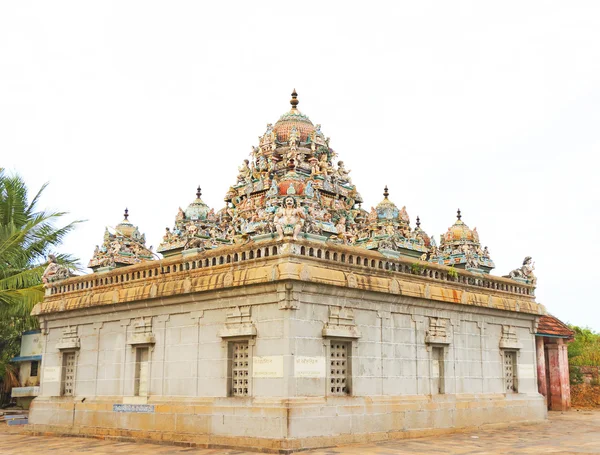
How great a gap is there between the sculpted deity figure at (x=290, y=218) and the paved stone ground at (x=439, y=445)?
16.0 feet

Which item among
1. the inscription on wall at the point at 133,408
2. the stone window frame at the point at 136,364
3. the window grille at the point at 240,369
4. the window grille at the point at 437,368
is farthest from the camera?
the window grille at the point at 437,368

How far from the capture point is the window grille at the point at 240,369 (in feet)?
54.0

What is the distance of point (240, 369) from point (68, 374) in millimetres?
7559

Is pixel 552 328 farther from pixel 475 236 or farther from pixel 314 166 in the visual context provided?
pixel 314 166

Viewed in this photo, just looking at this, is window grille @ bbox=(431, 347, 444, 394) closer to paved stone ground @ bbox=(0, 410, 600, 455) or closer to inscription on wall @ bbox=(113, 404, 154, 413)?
paved stone ground @ bbox=(0, 410, 600, 455)

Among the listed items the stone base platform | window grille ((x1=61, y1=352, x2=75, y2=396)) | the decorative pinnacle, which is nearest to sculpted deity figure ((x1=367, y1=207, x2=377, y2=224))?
the decorative pinnacle

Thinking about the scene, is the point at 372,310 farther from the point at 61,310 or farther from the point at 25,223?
the point at 25,223

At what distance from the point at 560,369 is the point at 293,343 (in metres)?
18.3

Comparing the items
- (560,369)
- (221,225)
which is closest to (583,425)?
(560,369)

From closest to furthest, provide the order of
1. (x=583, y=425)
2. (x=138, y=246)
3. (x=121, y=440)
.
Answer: (x=121, y=440), (x=583, y=425), (x=138, y=246)

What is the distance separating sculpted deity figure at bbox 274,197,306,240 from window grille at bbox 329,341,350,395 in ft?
9.41

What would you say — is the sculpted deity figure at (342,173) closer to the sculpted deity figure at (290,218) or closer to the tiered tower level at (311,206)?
the tiered tower level at (311,206)

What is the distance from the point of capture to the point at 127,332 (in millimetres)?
19609

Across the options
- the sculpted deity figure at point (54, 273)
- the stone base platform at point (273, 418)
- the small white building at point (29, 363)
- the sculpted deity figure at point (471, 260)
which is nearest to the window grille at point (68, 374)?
the stone base platform at point (273, 418)
